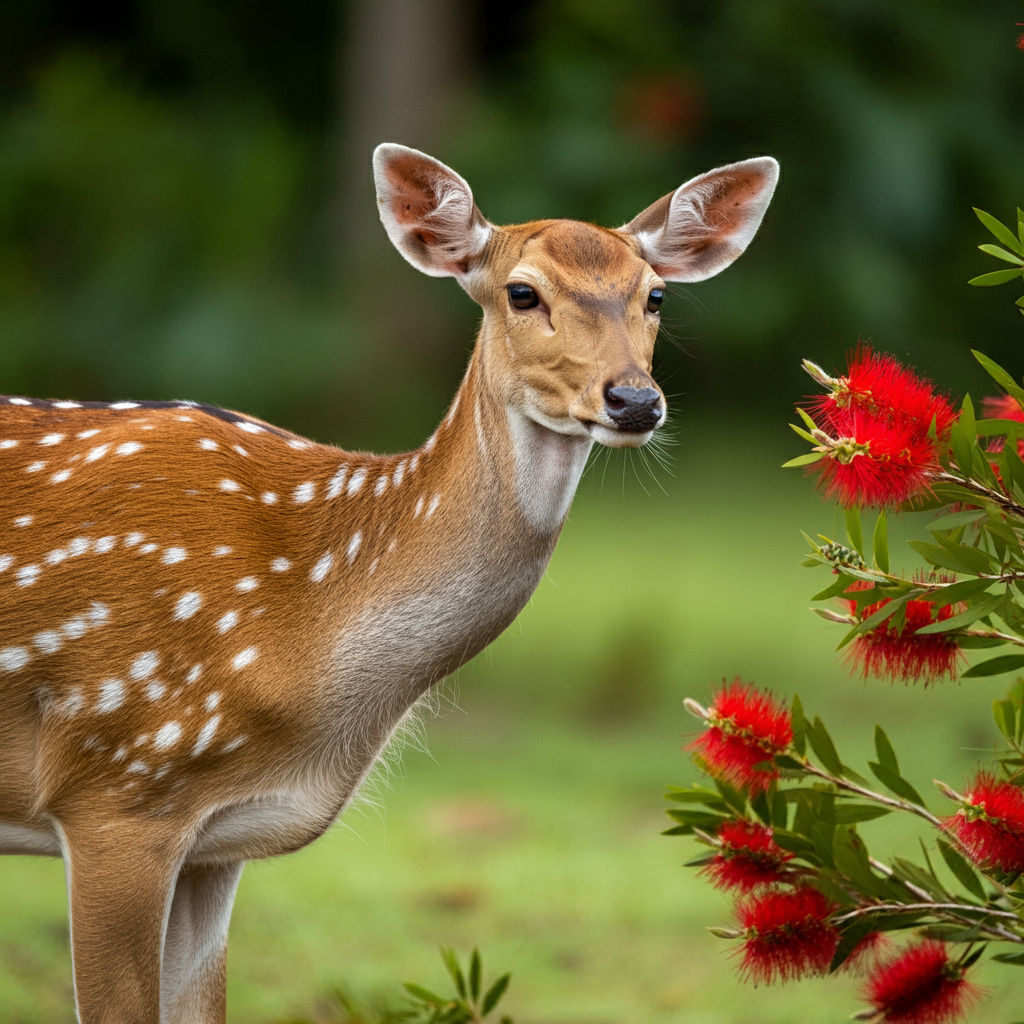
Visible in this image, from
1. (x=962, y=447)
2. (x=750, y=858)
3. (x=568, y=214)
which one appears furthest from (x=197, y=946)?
(x=568, y=214)

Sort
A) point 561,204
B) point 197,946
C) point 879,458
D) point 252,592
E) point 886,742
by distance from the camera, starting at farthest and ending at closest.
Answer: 1. point 561,204
2. point 197,946
3. point 252,592
4. point 886,742
5. point 879,458

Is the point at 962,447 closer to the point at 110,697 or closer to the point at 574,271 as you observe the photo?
the point at 574,271

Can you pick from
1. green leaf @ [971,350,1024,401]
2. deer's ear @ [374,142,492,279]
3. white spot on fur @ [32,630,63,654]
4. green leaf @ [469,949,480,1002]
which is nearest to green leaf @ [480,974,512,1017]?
green leaf @ [469,949,480,1002]

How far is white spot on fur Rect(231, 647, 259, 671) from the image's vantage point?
134 inches

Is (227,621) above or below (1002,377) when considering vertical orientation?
below

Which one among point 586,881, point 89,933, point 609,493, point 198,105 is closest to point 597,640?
point 586,881

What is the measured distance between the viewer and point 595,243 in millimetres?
3518

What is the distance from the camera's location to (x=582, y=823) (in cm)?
675

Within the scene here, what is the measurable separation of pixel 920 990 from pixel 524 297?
65.0 inches

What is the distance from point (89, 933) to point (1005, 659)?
193 cm

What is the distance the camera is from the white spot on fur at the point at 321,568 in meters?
3.58

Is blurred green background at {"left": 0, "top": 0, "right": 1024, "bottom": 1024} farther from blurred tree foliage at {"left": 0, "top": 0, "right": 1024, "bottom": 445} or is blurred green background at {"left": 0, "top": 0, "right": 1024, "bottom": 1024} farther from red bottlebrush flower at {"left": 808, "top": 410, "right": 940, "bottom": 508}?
red bottlebrush flower at {"left": 808, "top": 410, "right": 940, "bottom": 508}

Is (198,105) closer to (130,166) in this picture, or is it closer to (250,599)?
(130,166)

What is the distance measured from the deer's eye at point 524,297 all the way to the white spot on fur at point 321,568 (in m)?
0.72
